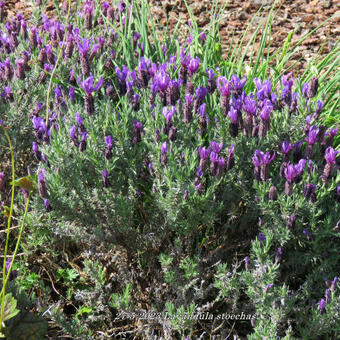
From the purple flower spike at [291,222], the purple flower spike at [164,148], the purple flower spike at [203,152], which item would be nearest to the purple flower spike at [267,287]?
the purple flower spike at [291,222]

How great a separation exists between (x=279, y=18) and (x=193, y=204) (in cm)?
365

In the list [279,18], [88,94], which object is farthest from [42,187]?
[279,18]

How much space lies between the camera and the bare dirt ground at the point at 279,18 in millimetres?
5031

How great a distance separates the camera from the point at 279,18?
17.5 feet

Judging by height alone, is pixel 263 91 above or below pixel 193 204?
above

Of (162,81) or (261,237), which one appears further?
(162,81)

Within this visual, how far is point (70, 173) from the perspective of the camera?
234 cm

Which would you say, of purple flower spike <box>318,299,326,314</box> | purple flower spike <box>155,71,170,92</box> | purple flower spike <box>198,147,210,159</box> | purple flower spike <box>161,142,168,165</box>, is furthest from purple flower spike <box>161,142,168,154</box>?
purple flower spike <box>318,299,326,314</box>

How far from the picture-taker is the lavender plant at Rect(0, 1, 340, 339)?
223cm

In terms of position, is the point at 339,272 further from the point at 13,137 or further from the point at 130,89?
the point at 13,137

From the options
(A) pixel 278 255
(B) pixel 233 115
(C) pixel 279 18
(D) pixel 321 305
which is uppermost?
(B) pixel 233 115

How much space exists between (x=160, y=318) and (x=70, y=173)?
756 millimetres

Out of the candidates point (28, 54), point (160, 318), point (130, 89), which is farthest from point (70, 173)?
point (28, 54)

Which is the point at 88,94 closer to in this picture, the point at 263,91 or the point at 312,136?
the point at 263,91
